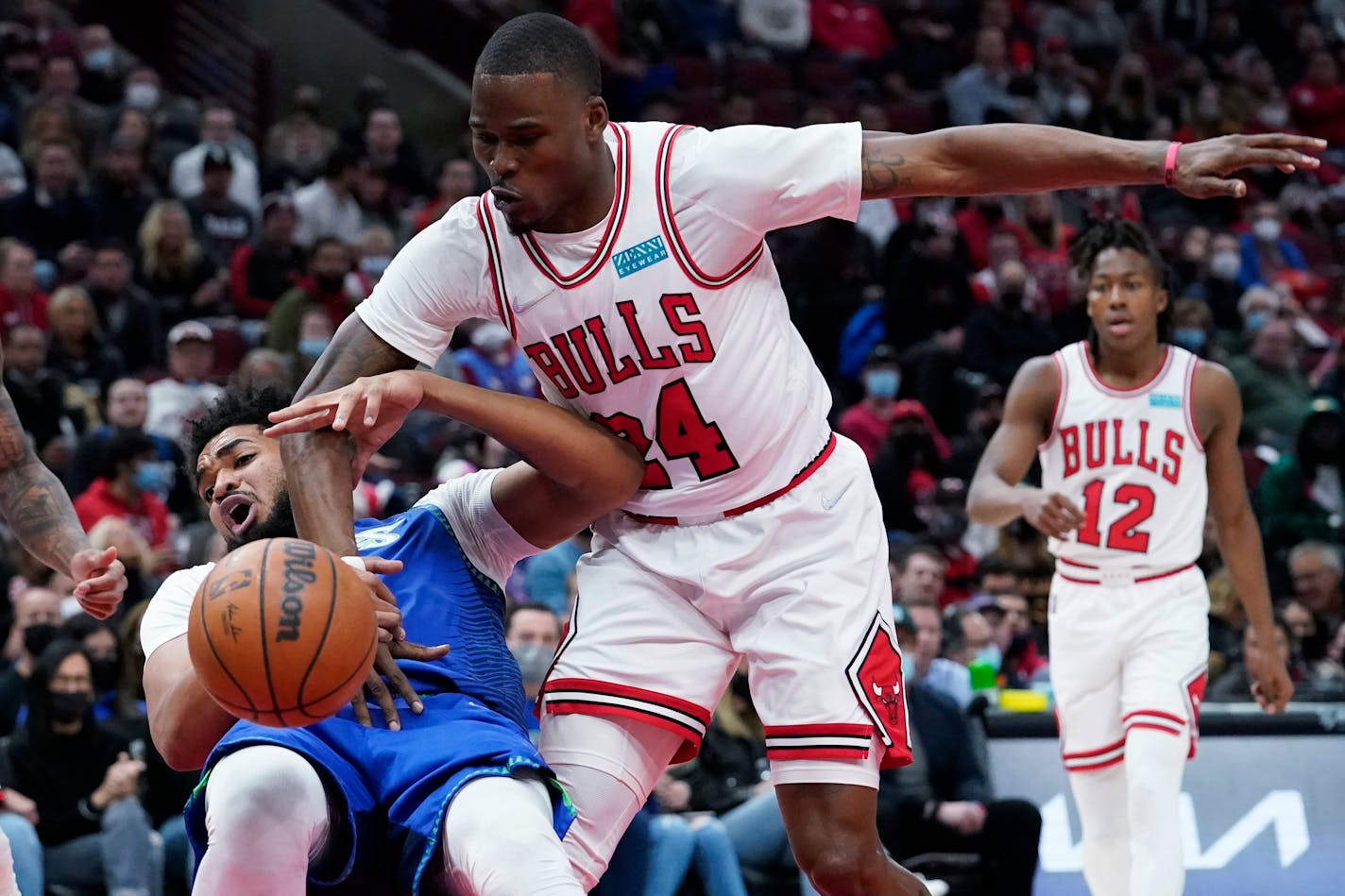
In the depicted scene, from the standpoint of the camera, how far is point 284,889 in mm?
3664

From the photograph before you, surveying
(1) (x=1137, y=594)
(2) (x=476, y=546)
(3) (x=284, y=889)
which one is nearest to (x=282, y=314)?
(1) (x=1137, y=594)

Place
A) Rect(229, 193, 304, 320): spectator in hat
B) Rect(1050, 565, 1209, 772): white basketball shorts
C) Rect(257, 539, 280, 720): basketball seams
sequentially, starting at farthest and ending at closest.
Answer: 1. Rect(229, 193, 304, 320): spectator in hat
2. Rect(1050, 565, 1209, 772): white basketball shorts
3. Rect(257, 539, 280, 720): basketball seams

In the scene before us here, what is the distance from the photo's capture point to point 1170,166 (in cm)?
412

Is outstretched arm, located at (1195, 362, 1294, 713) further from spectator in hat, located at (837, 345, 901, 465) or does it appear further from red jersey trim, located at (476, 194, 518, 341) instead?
spectator in hat, located at (837, 345, 901, 465)

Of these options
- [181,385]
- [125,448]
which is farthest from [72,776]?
[181,385]

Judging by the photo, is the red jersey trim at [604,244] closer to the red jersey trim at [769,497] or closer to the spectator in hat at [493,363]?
the red jersey trim at [769,497]

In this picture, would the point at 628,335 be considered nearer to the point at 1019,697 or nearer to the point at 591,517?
the point at 591,517

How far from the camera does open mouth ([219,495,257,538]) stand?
421cm

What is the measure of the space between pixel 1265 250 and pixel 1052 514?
35.1ft

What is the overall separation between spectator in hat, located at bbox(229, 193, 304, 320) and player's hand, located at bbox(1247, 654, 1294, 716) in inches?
274

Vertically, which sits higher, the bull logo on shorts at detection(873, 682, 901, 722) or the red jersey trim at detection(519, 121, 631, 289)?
the red jersey trim at detection(519, 121, 631, 289)

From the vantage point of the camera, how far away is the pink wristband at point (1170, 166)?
13.5ft

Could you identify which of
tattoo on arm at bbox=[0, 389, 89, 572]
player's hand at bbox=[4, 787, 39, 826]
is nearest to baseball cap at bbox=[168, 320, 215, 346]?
player's hand at bbox=[4, 787, 39, 826]

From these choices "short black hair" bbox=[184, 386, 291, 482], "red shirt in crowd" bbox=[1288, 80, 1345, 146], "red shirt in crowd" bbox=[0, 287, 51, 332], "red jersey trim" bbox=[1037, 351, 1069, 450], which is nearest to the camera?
"short black hair" bbox=[184, 386, 291, 482]
